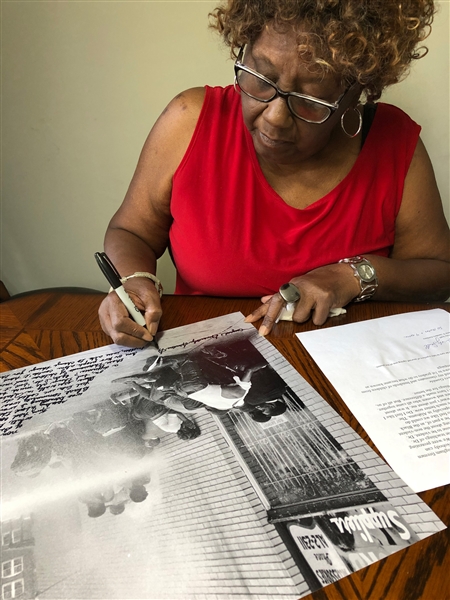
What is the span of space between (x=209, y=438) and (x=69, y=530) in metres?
0.16

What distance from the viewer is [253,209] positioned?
2.94 feet

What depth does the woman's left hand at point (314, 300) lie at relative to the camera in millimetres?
727

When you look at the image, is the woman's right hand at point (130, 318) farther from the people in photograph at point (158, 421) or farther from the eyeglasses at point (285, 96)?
the eyeglasses at point (285, 96)

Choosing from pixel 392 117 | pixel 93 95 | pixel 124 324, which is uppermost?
pixel 93 95

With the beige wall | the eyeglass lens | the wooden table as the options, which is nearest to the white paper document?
the wooden table

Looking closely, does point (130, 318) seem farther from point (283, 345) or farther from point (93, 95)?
point (93, 95)

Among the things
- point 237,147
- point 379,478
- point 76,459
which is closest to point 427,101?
point 237,147

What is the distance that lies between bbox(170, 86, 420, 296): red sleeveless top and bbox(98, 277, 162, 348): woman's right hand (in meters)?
0.18

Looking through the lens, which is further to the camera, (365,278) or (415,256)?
(415,256)

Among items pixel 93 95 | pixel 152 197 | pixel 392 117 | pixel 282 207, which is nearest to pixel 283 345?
pixel 282 207

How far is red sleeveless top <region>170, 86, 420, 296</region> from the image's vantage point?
2.93 feet

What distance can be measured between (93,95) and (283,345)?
Answer: 39.4 inches

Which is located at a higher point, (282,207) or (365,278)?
(282,207)

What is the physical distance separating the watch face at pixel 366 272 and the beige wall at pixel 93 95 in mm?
604
